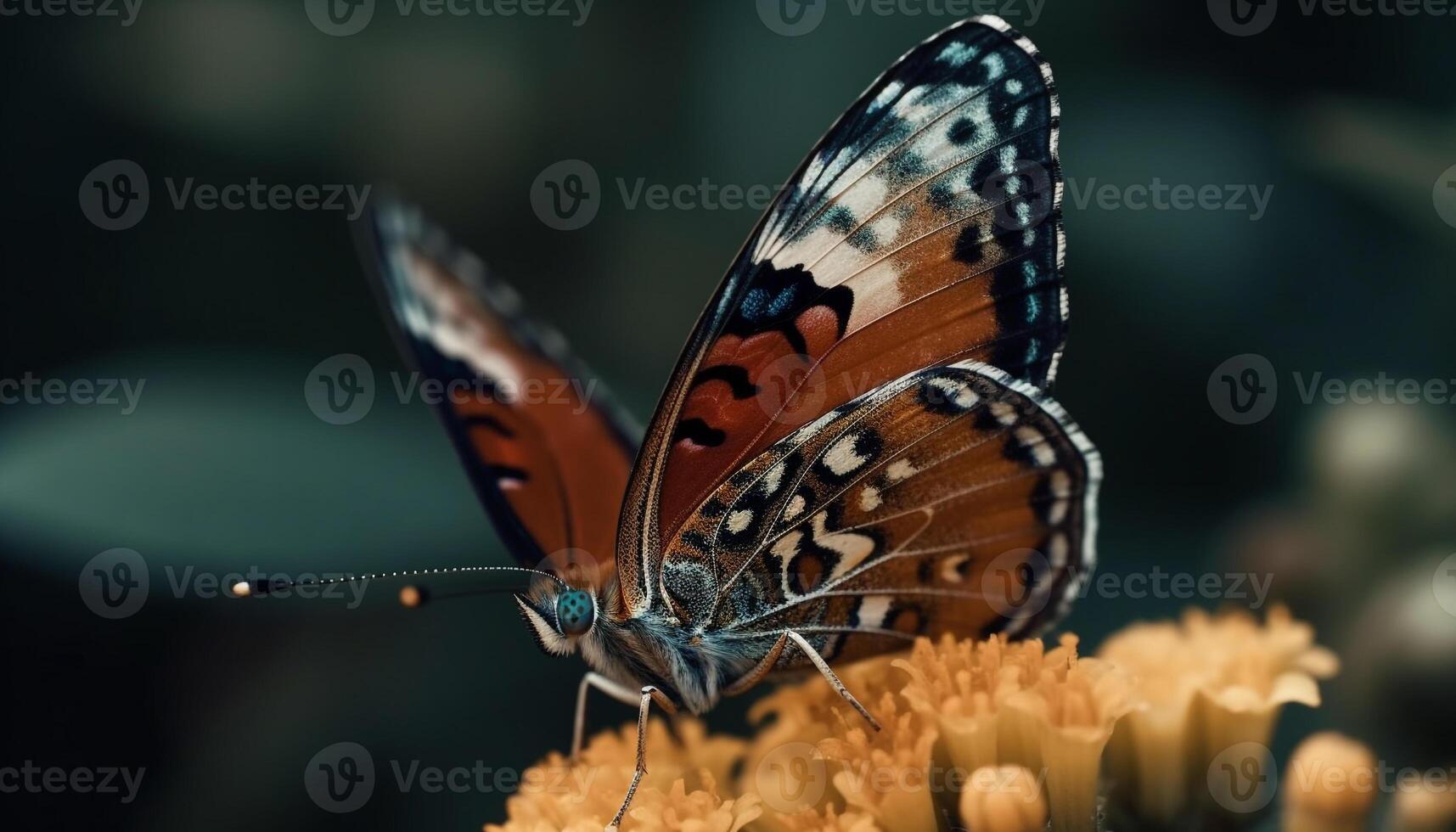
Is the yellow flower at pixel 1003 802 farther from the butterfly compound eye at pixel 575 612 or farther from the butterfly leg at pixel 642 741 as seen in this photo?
the butterfly compound eye at pixel 575 612

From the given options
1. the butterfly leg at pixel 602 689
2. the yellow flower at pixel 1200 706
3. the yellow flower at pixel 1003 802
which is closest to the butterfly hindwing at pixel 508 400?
the butterfly leg at pixel 602 689

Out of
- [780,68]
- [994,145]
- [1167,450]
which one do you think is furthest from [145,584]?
[1167,450]

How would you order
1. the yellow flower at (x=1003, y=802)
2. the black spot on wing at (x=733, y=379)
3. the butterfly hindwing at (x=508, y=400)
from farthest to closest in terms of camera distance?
the butterfly hindwing at (x=508, y=400) < the black spot on wing at (x=733, y=379) < the yellow flower at (x=1003, y=802)

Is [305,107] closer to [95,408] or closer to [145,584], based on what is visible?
[95,408]

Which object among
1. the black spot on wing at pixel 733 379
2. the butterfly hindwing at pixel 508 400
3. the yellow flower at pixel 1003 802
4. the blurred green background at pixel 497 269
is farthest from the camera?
the blurred green background at pixel 497 269

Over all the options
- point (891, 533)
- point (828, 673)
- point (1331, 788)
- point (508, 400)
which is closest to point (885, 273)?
point (891, 533)

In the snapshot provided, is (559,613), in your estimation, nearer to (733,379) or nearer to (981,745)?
(733,379)

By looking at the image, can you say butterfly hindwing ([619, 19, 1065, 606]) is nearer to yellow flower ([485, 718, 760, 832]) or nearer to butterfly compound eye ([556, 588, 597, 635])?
butterfly compound eye ([556, 588, 597, 635])

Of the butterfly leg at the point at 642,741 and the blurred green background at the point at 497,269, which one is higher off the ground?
the blurred green background at the point at 497,269
